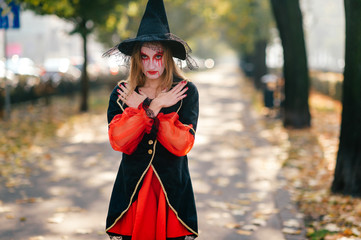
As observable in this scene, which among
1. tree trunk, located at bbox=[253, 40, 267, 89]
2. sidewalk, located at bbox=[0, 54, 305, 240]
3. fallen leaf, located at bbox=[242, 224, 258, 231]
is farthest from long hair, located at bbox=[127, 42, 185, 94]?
tree trunk, located at bbox=[253, 40, 267, 89]

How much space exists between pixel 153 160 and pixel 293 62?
34.2ft

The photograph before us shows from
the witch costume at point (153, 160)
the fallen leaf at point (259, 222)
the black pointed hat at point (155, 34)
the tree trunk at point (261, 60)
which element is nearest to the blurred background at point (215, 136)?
the fallen leaf at point (259, 222)

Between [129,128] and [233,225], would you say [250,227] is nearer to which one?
[233,225]

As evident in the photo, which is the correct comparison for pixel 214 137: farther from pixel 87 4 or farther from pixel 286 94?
pixel 87 4

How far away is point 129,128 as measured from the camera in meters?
2.88

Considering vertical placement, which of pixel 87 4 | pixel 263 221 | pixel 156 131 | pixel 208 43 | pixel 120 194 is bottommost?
Result: pixel 263 221

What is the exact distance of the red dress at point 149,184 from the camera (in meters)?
2.88

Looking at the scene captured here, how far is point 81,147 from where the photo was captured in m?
10.4

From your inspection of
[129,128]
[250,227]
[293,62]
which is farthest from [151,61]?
→ [293,62]

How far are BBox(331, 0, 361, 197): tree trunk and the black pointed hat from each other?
383cm

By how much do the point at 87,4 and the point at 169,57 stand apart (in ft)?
42.4

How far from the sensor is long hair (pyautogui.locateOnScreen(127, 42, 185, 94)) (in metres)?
3.10

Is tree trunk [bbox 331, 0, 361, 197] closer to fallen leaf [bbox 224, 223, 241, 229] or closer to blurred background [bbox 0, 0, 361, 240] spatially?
blurred background [bbox 0, 0, 361, 240]

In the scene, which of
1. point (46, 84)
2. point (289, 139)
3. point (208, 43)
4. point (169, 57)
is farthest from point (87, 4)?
point (208, 43)
